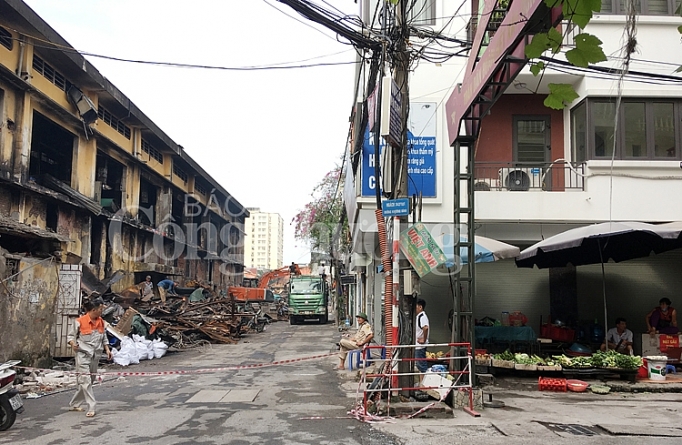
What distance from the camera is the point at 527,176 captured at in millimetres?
15430

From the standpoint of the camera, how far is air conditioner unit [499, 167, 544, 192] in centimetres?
1534

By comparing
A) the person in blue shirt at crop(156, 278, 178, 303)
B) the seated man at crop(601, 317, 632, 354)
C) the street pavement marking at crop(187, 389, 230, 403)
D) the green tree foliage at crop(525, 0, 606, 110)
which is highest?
the green tree foliage at crop(525, 0, 606, 110)

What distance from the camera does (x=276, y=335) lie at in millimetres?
26734

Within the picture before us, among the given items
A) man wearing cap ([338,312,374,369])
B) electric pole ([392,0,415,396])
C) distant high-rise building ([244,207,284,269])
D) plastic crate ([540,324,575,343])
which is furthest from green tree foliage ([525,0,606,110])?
distant high-rise building ([244,207,284,269])

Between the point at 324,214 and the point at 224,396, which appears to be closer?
the point at 224,396

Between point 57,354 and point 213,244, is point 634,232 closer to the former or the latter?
point 57,354

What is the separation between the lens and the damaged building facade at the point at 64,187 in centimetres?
1334

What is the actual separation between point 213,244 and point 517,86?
3747cm

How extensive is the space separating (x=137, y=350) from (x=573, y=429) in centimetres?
1223

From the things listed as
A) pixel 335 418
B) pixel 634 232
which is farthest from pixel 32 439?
pixel 634 232

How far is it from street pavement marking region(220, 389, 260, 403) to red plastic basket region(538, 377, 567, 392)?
213 inches

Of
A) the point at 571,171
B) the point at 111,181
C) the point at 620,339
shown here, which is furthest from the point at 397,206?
the point at 111,181

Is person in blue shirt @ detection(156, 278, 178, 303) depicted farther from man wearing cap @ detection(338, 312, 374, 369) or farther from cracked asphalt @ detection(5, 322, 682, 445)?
man wearing cap @ detection(338, 312, 374, 369)

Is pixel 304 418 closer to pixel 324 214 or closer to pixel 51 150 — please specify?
pixel 51 150
